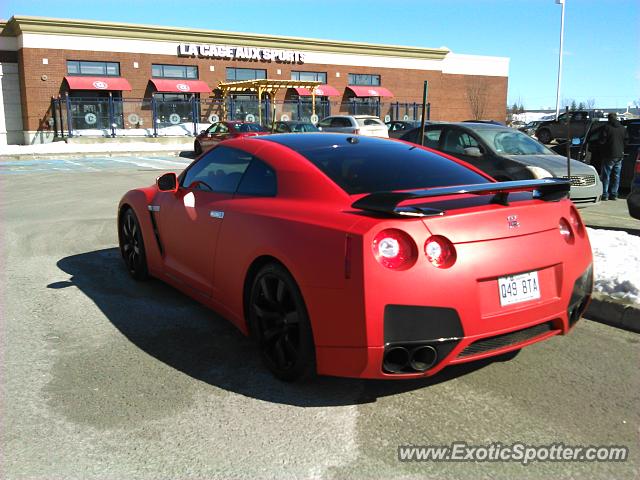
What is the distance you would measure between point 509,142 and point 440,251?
7571 millimetres

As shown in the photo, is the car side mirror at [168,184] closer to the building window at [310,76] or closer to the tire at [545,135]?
the tire at [545,135]

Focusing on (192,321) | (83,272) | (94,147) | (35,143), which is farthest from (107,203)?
(35,143)

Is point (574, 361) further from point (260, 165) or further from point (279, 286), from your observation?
point (260, 165)

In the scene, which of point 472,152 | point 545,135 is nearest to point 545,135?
point 545,135

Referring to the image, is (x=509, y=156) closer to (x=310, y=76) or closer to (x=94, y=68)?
(x=94, y=68)

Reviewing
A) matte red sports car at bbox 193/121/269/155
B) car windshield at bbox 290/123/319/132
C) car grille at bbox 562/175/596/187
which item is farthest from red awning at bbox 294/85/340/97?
car grille at bbox 562/175/596/187

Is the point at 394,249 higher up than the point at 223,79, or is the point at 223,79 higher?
the point at 223,79

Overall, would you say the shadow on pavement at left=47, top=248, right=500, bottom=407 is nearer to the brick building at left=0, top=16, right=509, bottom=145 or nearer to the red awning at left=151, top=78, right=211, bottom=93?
the brick building at left=0, top=16, right=509, bottom=145

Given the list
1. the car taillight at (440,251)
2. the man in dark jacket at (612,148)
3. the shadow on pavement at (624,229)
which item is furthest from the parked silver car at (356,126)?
the car taillight at (440,251)

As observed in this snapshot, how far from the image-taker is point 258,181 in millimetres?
3941

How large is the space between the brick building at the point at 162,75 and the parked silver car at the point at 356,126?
13.1 meters

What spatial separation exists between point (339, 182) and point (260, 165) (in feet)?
2.42

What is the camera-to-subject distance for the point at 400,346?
287 cm

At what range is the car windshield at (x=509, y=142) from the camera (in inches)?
375
